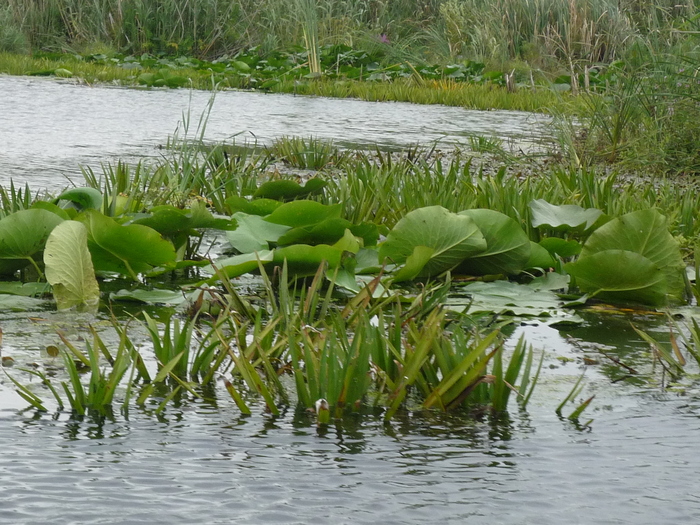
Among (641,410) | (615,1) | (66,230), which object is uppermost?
(615,1)

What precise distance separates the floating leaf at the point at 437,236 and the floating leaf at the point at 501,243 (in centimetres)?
7

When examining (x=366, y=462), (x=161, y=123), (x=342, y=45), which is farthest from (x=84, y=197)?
(x=342, y=45)

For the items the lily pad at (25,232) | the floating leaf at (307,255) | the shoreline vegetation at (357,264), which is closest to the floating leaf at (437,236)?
the shoreline vegetation at (357,264)

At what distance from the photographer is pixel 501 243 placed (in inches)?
108

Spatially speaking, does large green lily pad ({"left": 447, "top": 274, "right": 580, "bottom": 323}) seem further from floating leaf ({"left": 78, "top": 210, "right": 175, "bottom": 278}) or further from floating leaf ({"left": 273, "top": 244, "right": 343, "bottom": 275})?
floating leaf ({"left": 78, "top": 210, "right": 175, "bottom": 278})

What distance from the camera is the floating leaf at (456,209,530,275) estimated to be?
2.73 metres

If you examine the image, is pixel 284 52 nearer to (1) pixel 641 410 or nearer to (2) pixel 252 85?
(2) pixel 252 85

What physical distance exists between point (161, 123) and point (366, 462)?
6.52 metres

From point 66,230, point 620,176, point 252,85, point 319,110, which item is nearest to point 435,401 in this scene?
point 66,230

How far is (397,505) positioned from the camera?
1.27 m

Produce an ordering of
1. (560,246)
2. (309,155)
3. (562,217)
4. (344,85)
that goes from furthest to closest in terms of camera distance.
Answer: (344,85), (309,155), (562,217), (560,246)

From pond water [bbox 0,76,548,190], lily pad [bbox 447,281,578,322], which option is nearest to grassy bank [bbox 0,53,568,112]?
pond water [bbox 0,76,548,190]

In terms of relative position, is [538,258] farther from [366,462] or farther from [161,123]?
[161,123]

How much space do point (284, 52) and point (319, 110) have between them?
574 centimetres
